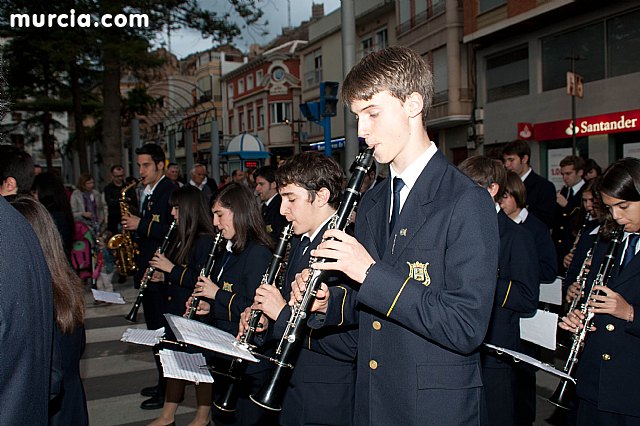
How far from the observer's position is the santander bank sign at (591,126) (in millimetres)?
14780

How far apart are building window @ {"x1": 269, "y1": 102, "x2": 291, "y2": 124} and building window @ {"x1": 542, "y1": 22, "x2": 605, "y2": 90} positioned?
77.8ft

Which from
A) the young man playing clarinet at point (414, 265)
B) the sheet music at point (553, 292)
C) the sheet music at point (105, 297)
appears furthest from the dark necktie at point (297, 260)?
the sheet music at point (553, 292)

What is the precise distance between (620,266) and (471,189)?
65.6 inches

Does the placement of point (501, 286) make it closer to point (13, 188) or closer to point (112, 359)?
point (13, 188)

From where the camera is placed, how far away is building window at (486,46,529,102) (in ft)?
62.4

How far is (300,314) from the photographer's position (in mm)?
2357

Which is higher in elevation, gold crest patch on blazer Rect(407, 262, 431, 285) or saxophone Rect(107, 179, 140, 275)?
gold crest patch on blazer Rect(407, 262, 431, 285)

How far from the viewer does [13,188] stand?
13.9 ft

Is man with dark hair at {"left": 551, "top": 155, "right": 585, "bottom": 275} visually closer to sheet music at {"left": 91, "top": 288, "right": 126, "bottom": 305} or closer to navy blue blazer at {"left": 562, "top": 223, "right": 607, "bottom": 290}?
navy blue blazer at {"left": 562, "top": 223, "right": 607, "bottom": 290}

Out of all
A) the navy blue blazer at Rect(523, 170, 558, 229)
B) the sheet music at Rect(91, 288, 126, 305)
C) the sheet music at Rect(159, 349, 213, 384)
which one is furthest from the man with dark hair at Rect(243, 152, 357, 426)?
the navy blue blazer at Rect(523, 170, 558, 229)

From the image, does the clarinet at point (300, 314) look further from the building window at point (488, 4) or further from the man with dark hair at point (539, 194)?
the building window at point (488, 4)

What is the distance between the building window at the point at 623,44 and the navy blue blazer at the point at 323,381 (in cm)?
1517

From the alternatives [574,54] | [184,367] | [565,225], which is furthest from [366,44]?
[184,367]

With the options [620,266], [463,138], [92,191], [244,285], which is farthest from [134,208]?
[463,138]
